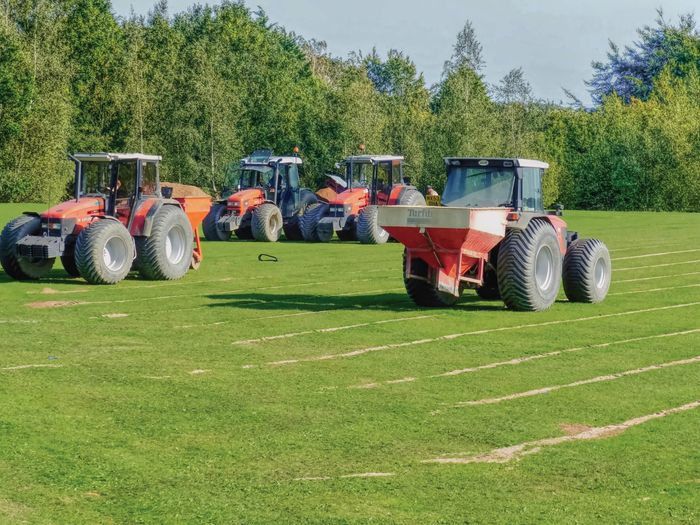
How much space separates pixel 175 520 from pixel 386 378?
4880mm

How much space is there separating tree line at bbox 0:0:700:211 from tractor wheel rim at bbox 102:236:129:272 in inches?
1426

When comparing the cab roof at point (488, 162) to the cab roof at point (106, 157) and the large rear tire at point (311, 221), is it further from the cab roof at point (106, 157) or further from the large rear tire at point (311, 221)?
the large rear tire at point (311, 221)

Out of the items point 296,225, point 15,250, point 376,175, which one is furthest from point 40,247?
point 376,175

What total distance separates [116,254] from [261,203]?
42.9ft

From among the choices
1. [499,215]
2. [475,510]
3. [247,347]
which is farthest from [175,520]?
[499,215]

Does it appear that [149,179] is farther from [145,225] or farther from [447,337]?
[447,337]

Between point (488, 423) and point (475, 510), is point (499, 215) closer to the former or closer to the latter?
point (488, 423)

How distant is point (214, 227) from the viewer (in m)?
32.9

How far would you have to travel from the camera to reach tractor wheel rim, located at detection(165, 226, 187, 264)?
72.5 ft

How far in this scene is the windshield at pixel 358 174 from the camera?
33750 mm

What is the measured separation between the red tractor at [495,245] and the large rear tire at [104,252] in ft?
18.6

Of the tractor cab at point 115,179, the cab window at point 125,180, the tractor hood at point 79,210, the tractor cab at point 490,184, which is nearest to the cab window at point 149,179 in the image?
the tractor cab at point 115,179

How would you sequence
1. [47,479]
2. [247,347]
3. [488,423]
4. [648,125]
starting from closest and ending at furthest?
[47,479] < [488,423] < [247,347] < [648,125]

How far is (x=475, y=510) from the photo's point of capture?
24.4 feet
